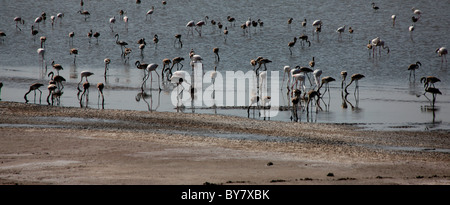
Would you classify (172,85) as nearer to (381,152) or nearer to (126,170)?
(381,152)

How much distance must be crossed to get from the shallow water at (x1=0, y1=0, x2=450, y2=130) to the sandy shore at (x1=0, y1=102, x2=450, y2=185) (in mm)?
1796

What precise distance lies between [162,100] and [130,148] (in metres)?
7.70

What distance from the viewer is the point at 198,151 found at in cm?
1075

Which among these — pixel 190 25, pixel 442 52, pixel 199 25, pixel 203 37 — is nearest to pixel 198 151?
pixel 442 52

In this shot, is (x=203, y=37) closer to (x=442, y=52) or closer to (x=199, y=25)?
(x=199, y=25)

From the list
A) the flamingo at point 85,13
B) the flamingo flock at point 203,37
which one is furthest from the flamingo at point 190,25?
the flamingo at point 85,13

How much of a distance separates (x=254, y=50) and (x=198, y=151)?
64.0ft

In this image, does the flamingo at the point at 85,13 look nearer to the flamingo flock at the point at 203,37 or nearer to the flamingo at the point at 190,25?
the flamingo flock at the point at 203,37

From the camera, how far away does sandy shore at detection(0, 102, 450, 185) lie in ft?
29.0

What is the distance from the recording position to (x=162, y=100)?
18.6 metres

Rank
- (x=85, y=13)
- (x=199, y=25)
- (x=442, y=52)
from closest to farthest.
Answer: (x=442, y=52) < (x=199, y=25) < (x=85, y=13)

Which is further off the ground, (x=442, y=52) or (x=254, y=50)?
(x=254, y=50)

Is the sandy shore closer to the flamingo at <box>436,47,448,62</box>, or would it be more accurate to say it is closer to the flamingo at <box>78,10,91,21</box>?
the flamingo at <box>436,47,448,62</box>
